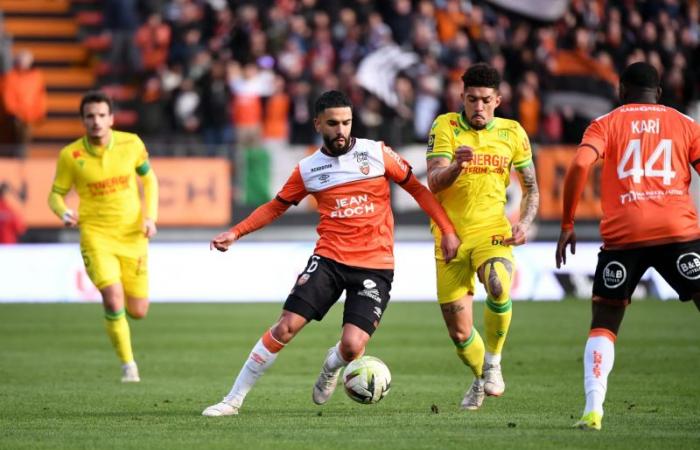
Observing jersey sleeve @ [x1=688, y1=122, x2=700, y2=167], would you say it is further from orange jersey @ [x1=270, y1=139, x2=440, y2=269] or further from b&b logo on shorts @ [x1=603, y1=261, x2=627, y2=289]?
orange jersey @ [x1=270, y1=139, x2=440, y2=269]

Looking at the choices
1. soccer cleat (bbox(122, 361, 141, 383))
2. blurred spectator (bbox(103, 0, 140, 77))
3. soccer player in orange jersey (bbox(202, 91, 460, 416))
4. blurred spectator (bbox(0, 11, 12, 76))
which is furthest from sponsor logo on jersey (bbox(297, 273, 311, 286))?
blurred spectator (bbox(103, 0, 140, 77))

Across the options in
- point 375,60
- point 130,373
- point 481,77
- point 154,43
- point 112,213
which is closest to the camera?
point 481,77

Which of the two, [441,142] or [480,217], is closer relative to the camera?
[441,142]

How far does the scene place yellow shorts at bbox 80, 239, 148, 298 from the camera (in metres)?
12.9

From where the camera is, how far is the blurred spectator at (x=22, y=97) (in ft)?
85.7

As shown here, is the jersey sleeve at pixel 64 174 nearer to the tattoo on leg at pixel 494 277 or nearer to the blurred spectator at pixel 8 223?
the tattoo on leg at pixel 494 277

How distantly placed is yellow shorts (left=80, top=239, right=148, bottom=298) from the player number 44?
5999 mm

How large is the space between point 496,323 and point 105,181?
4.59 meters

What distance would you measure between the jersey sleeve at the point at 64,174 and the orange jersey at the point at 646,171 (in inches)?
249

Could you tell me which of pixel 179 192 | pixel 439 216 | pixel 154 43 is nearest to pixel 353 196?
pixel 439 216

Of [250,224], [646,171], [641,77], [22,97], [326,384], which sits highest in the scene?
[641,77]

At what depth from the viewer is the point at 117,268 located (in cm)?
1303

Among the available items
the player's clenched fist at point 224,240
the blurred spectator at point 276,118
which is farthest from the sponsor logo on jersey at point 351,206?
the blurred spectator at point 276,118

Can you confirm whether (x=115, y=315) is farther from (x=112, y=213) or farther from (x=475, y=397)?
(x=475, y=397)
